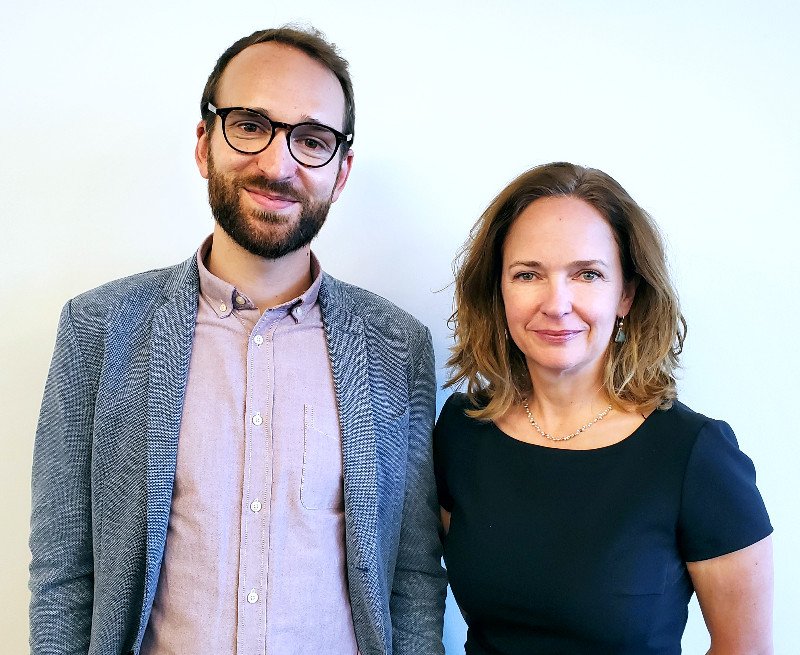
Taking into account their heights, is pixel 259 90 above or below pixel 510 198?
above

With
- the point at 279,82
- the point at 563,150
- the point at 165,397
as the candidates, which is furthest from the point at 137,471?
the point at 563,150

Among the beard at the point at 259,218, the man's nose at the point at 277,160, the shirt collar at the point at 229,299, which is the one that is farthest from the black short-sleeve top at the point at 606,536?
the man's nose at the point at 277,160

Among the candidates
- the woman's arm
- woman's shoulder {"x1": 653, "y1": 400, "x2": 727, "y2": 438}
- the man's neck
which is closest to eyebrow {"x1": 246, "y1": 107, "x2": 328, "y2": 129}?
the man's neck

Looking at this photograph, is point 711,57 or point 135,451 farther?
point 711,57

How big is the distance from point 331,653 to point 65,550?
1.80ft

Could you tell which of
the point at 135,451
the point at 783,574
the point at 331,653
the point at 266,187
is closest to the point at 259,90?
the point at 266,187

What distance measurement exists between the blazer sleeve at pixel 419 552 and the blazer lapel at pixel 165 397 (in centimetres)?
49

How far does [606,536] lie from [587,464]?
0.15 m

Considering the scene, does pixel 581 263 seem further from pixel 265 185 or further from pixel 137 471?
pixel 137 471

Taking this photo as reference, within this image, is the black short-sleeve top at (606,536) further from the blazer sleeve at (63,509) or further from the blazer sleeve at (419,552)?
the blazer sleeve at (63,509)

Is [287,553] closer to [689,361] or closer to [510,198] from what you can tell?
[510,198]

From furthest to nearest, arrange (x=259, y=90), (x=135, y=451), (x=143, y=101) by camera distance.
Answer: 1. (x=143, y=101)
2. (x=259, y=90)
3. (x=135, y=451)

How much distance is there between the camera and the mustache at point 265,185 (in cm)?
157

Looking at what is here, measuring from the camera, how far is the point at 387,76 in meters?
2.04
